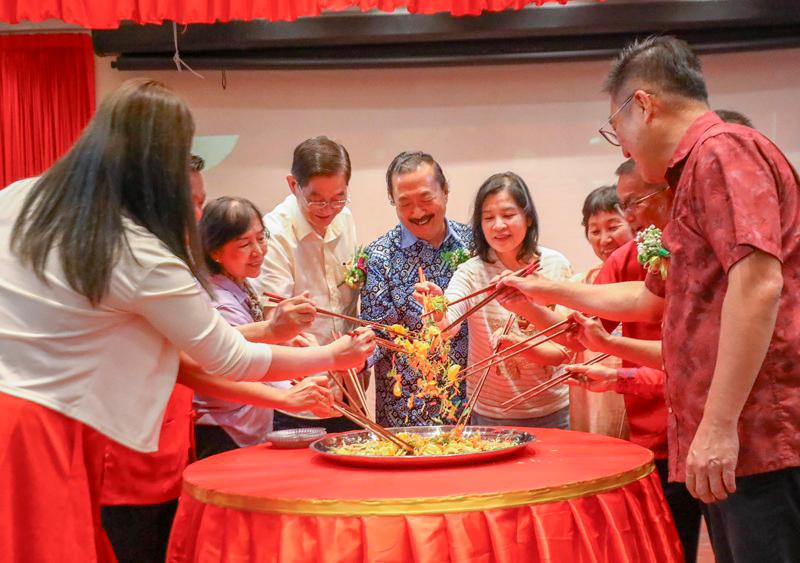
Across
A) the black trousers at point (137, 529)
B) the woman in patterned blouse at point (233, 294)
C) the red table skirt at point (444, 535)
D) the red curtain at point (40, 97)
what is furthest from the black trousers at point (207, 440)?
the red curtain at point (40, 97)

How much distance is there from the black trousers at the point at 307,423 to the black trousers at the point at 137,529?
29.5 inches

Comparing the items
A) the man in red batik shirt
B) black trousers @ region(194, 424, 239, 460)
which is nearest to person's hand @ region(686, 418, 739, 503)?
the man in red batik shirt

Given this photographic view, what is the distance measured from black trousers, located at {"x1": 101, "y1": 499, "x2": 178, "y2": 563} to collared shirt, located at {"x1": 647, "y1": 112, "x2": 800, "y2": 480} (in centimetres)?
163

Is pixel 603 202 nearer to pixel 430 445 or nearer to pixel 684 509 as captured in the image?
pixel 684 509

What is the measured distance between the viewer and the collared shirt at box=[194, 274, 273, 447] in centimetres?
285

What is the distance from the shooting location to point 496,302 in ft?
10.7

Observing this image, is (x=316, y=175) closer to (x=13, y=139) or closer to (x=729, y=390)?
(x=729, y=390)

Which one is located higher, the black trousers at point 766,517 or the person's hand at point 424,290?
the person's hand at point 424,290

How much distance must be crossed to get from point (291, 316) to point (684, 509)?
1.34 metres

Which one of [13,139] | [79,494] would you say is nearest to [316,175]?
[79,494]

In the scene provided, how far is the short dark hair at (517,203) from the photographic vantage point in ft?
10.8

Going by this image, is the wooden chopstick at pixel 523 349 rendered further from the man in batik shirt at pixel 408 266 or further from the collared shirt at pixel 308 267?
the collared shirt at pixel 308 267

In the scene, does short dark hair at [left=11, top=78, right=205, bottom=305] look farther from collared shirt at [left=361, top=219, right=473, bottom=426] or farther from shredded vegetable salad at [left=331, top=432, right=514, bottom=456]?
collared shirt at [left=361, top=219, right=473, bottom=426]

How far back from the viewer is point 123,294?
169cm
